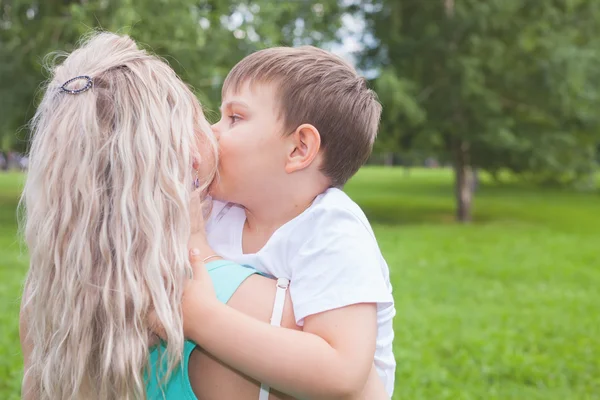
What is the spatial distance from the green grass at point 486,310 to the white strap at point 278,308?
2.28 feet

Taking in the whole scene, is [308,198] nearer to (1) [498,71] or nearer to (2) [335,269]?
(2) [335,269]

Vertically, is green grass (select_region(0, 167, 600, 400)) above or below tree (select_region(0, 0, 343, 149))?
below

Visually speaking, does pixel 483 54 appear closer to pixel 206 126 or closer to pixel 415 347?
pixel 415 347

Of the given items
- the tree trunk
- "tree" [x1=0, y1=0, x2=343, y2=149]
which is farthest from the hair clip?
the tree trunk

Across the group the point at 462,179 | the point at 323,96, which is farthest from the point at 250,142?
the point at 462,179

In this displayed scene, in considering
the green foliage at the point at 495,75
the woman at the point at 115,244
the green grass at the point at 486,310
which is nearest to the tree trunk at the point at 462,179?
the green foliage at the point at 495,75

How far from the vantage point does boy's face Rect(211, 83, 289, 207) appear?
5.26 feet

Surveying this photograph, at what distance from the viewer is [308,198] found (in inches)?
66.7

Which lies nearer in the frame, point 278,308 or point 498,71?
point 278,308

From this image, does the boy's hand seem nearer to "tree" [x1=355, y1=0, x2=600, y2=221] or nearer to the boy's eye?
the boy's eye

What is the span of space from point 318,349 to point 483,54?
14908 millimetres

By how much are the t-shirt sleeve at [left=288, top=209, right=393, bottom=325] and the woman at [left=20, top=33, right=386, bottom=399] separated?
0.22 feet

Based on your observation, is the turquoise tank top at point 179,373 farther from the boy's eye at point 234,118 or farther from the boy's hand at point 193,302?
the boy's eye at point 234,118

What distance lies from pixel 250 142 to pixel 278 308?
400 millimetres
